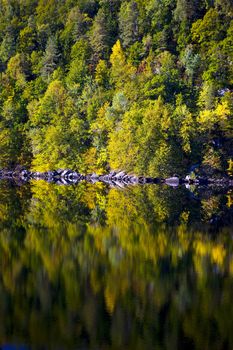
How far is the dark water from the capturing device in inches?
711

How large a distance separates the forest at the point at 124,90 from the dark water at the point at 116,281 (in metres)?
51.6

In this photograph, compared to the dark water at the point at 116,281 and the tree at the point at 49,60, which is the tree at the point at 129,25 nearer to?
the tree at the point at 49,60

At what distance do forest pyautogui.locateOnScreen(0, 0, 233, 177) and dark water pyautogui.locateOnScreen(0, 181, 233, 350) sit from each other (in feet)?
169

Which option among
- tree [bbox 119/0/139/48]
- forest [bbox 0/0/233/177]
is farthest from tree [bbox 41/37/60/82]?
tree [bbox 119/0/139/48]

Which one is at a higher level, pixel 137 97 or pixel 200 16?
pixel 200 16

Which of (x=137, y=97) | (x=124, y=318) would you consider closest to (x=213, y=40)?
(x=137, y=97)

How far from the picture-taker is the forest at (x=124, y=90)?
Answer: 94750 mm

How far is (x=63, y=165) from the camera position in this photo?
4144 inches

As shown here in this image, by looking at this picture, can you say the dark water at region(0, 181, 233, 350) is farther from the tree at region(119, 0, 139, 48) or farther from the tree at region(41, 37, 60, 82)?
the tree at region(41, 37, 60, 82)

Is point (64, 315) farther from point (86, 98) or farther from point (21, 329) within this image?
point (86, 98)

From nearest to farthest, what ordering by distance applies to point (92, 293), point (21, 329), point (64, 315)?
point (21, 329)
point (64, 315)
point (92, 293)

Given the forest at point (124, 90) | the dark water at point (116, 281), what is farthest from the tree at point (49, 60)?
the dark water at point (116, 281)

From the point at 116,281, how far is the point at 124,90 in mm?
88979

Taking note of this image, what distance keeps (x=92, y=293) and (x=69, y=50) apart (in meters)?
126
